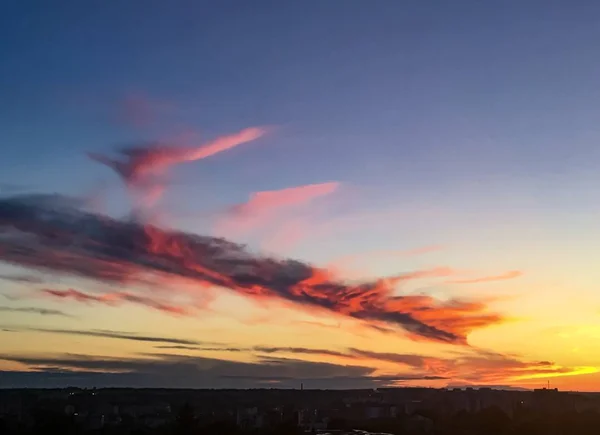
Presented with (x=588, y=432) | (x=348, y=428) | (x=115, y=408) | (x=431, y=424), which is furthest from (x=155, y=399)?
(x=588, y=432)

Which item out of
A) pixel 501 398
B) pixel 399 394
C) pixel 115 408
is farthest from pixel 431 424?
pixel 399 394

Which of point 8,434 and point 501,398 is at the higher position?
point 501,398

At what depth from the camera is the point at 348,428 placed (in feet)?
310

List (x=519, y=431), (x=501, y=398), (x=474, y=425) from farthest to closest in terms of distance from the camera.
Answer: (x=501, y=398) → (x=474, y=425) → (x=519, y=431)

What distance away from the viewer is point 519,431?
Answer: 6888 centimetres

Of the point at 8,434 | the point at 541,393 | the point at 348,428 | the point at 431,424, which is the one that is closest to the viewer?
the point at 8,434

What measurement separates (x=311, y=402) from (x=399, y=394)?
134 feet

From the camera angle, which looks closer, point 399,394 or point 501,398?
point 501,398

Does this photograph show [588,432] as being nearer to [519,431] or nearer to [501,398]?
[519,431]

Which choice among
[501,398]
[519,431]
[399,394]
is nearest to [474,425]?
[519,431]

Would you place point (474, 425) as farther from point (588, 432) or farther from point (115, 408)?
point (115, 408)

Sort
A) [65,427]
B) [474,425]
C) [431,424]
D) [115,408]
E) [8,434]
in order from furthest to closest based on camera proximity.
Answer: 1. [115,408]
2. [431,424]
3. [474,425]
4. [65,427]
5. [8,434]

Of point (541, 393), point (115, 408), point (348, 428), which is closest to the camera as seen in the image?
point (348, 428)

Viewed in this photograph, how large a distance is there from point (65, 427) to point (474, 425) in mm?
38432
